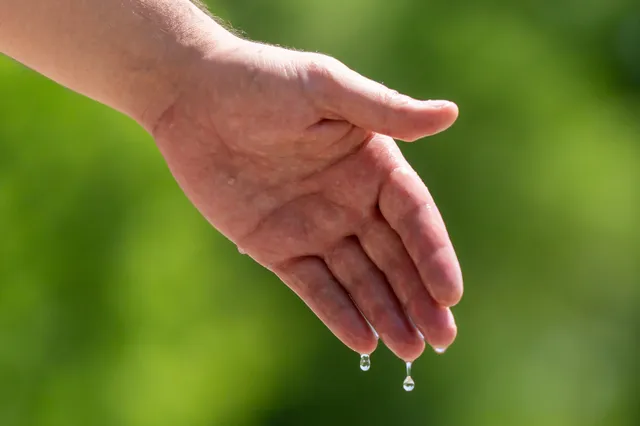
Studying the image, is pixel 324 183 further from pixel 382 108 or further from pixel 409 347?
pixel 409 347

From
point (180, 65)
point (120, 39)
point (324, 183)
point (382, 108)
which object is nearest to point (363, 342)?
point (324, 183)

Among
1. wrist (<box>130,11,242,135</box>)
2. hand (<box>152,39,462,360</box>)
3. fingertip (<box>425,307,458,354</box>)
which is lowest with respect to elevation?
fingertip (<box>425,307,458,354</box>)

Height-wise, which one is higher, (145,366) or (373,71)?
(373,71)

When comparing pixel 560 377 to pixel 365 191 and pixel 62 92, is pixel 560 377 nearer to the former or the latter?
pixel 365 191

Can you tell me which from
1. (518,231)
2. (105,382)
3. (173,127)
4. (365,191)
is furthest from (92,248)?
(365,191)

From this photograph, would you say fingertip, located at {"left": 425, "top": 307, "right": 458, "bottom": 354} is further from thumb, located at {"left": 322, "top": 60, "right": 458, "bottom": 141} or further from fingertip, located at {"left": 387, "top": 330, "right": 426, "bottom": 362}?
thumb, located at {"left": 322, "top": 60, "right": 458, "bottom": 141}

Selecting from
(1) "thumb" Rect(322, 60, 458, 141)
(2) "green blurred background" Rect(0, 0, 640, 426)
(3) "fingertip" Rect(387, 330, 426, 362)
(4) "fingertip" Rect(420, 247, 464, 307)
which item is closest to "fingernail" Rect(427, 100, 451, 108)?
(1) "thumb" Rect(322, 60, 458, 141)

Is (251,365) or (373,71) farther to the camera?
(373,71)

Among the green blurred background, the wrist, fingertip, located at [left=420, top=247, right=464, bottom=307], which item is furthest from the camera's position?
the green blurred background
